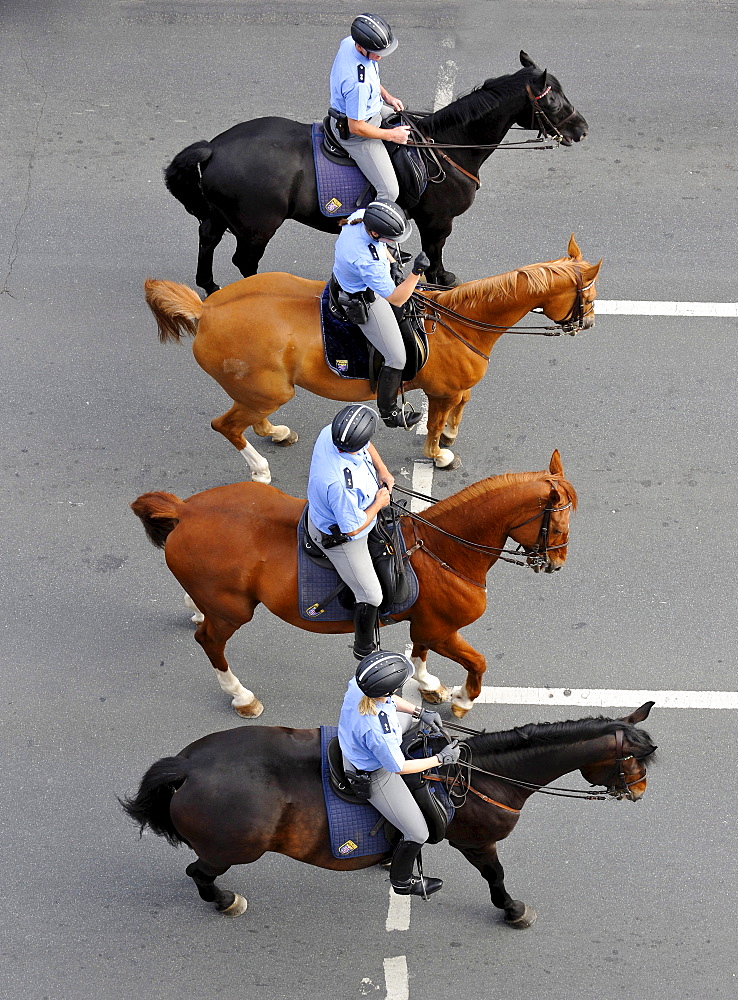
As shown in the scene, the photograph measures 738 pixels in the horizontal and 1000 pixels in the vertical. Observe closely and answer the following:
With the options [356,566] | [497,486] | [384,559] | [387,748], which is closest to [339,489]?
[356,566]

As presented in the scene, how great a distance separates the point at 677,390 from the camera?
9922 millimetres

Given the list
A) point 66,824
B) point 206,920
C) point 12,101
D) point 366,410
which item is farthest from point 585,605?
point 12,101

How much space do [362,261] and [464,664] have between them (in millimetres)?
3085

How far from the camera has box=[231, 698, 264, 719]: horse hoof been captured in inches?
315

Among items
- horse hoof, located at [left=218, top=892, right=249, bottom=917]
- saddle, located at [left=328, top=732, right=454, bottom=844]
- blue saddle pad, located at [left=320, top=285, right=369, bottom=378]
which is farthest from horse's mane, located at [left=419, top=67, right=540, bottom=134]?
horse hoof, located at [left=218, top=892, right=249, bottom=917]

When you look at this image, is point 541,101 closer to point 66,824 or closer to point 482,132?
point 482,132

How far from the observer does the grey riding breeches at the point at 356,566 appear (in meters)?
6.69

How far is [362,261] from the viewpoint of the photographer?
23.9 ft

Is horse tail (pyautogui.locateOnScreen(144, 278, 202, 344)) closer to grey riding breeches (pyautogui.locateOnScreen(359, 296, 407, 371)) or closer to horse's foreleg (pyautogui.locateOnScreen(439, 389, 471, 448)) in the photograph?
grey riding breeches (pyautogui.locateOnScreen(359, 296, 407, 371))

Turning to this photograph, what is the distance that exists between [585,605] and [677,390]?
8.73 ft

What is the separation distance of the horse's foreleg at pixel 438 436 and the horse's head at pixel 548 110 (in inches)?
110

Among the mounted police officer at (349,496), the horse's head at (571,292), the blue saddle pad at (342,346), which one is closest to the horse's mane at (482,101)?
the horse's head at (571,292)

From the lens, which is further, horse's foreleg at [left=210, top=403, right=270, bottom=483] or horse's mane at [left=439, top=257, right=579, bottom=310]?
horse's foreleg at [left=210, top=403, right=270, bottom=483]

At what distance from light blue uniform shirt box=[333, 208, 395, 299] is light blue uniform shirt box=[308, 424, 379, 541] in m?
1.43
